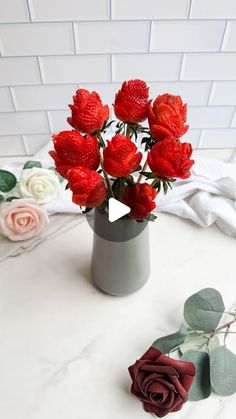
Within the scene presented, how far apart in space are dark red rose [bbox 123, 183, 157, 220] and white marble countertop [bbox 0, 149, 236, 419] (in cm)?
23

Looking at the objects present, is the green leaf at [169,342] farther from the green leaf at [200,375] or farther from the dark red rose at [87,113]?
the dark red rose at [87,113]

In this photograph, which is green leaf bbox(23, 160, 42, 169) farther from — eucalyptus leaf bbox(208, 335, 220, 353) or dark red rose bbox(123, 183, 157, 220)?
eucalyptus leaf bbox(208, 335, 220, 353)

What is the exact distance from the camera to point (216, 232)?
30.6 inches

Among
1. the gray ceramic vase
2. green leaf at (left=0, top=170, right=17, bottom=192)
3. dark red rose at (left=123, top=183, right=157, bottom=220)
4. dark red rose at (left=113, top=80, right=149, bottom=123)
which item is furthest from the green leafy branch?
→ green leaf at (left=0, top=170, right=17, bottom=192)

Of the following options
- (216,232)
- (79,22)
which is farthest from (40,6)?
(216,232)

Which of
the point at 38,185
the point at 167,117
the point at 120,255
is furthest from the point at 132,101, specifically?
the point at 38,185

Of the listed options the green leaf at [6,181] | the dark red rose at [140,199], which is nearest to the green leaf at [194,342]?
the dark red rose at [140,199]

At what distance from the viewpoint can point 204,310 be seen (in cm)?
59

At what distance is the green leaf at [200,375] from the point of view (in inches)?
21.0

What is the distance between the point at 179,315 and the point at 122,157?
13.0 inches

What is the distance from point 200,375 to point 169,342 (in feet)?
0.21

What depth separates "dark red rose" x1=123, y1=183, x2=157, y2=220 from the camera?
1.53ft

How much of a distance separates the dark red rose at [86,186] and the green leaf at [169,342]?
253 millimetres

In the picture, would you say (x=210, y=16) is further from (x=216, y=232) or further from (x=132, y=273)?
(x=132, y=273)
